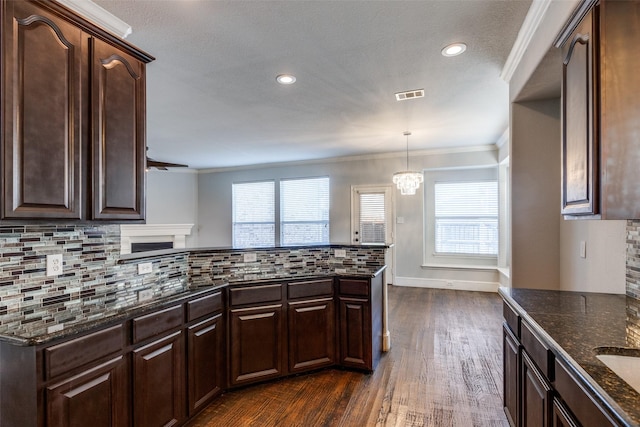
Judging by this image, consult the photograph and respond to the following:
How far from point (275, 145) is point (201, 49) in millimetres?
3285

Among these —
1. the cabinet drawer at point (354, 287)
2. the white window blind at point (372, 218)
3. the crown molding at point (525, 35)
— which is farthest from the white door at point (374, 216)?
the crown molding at point (525, 35)

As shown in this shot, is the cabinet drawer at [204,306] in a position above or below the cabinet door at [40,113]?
below

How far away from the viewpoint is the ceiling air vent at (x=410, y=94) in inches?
126

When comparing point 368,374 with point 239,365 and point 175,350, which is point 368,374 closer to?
point 239,365

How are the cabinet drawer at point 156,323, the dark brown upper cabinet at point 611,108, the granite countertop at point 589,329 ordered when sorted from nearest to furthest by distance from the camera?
the granite countertop at point 589,329
the dark brown upper cabinet at point 611,108
the cabinet drawer at point 156,323

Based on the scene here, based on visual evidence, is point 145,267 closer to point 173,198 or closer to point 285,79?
point 285,79

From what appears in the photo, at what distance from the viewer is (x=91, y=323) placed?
156cm

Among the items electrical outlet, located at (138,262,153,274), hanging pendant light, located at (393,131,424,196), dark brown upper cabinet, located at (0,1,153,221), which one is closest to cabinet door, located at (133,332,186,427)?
electrical outlet, located at (138,262,153,274)

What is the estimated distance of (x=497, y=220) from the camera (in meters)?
5.86

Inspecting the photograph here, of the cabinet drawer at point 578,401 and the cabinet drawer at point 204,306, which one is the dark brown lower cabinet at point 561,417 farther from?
the cabinet drawer at point 204,306

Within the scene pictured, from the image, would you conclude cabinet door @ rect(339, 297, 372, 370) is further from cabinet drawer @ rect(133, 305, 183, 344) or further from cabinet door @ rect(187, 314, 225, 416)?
cabinet drawer @ rect(133, 305, 183, 344)

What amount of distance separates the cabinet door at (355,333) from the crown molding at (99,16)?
2.63 meters

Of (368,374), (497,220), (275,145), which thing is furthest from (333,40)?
(497,220)

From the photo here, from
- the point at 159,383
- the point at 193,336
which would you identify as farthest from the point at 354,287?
the point at 159,383
